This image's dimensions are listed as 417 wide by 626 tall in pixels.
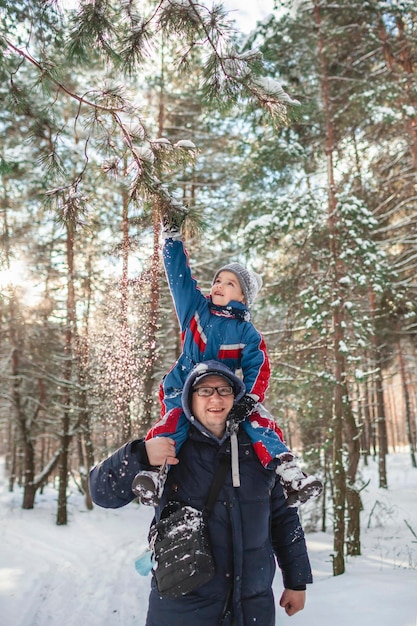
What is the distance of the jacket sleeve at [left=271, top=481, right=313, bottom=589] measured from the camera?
2174mm

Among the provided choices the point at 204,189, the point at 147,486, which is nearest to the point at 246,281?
the point at 147,486

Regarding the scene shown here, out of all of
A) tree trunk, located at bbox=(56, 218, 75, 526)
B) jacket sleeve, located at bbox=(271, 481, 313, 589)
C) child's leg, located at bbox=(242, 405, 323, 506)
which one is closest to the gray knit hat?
child's leg, located at bbox=(242, 405, 323, 506)

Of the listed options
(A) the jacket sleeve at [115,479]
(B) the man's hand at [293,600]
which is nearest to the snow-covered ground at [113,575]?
(B) the man's hand at [293,600]

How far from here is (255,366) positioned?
2572 mm

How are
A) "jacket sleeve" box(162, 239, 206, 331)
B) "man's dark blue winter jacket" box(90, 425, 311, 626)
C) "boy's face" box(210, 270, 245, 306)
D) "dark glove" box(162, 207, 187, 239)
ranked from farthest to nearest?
1. "boy's face" box(210, 270, 245, 306)
2. "dark glove" box(162, 207, 187, 239)
3. "jacket sleeve" box(162, 239, 206, 331)
4. "man's dark blue winter jacket" box(90, 425, 311, 626)

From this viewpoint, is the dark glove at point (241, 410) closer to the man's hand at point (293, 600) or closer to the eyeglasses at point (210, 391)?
the eyeglasses at point (210, 391)

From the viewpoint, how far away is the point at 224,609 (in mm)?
1886

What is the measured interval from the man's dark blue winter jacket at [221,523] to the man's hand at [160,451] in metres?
0.05

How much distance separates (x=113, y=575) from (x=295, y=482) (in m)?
7.45

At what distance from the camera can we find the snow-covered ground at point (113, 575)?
4.79 m

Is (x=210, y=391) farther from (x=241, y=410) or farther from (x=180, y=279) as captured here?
(x=180, y=279)

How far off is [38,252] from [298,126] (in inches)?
282

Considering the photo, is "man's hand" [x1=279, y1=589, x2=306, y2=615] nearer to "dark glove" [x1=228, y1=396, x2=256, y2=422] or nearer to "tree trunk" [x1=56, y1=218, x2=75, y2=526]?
"dark glove" [x1=228, y1=396, x2=256, y2=422]

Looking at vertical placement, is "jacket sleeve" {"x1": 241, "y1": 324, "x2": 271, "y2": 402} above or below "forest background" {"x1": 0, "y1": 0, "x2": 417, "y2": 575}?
below
